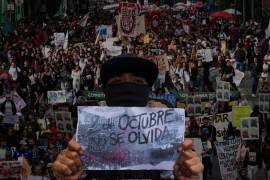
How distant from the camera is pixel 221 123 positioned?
44.8ft

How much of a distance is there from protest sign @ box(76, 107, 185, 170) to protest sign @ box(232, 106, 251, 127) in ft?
36.1

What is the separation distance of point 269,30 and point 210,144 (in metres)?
3.63

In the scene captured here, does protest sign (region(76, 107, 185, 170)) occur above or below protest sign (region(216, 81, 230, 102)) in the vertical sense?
above

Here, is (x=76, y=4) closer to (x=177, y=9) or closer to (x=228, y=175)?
(x=177, y=9)

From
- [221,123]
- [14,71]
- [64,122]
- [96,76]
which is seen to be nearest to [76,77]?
[96,76]

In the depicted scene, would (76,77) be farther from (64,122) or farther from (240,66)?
(64,122)

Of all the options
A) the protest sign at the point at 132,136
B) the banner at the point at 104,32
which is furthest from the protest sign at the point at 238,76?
the protest sign at the point at 132,136

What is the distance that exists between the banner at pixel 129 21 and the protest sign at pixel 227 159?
48.4 ft

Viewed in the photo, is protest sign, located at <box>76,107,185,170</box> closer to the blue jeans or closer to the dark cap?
the dark cap

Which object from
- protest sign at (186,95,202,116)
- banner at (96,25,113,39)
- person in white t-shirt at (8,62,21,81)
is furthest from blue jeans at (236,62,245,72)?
protest sign at (186,95,202,116)

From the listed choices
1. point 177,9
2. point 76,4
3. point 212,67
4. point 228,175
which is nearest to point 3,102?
point 228,175

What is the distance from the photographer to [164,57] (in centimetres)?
2161

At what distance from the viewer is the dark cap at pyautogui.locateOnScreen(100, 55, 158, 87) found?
2906 millimetres

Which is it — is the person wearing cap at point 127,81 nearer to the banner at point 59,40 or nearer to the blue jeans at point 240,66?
the blue jeans at point 240,66
